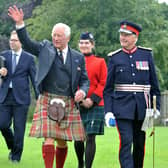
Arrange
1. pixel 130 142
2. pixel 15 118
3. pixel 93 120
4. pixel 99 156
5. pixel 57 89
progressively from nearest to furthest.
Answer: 1. pixel 130 142
2. pixel 57 89
3. pixel 93 120
4. pixel 15 118
5. pixel 99 156

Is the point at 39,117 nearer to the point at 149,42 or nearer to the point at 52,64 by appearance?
the point at 52,64

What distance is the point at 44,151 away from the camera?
325 inches

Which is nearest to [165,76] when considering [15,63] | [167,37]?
[167,37]

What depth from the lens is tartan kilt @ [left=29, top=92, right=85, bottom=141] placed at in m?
8.41

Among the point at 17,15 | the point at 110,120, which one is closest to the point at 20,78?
the point at 110,120

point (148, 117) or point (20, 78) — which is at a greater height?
point (20, 78)

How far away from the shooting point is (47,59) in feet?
27.6

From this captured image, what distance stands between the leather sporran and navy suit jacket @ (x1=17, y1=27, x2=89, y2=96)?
0.80 feet

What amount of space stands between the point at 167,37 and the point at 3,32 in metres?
15.0

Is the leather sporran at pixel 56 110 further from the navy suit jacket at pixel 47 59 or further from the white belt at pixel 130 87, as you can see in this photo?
the white belt at pixel 130 87

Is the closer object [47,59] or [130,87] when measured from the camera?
[47,59]

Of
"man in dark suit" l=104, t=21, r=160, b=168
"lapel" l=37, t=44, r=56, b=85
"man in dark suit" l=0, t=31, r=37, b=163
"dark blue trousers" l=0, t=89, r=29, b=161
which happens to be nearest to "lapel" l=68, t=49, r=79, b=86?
"lapel" l=37, t=44, r=56, b=85

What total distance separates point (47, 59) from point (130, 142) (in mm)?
1477

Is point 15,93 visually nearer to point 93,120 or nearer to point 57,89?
point 93,120
